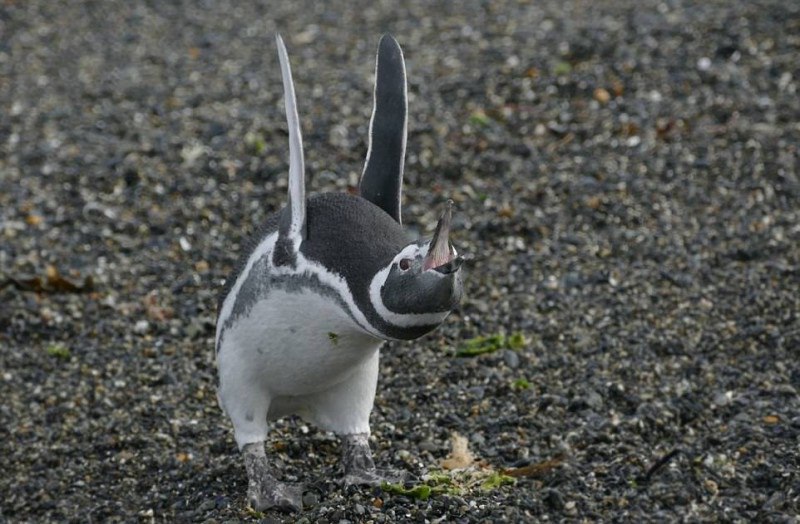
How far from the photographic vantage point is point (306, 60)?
753cm

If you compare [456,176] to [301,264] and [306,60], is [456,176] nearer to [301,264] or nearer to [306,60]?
[306,60]

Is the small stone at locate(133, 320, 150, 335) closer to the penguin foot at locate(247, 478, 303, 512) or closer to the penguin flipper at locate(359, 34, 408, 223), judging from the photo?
the penguin foot at locate(247, 478, 303, 512)

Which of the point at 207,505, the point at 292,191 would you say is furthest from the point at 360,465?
the point at 292,191

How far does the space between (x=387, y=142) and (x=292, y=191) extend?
13.2 inches

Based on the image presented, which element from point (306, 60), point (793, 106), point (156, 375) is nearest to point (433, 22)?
point (306, 60)

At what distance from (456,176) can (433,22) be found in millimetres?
2404

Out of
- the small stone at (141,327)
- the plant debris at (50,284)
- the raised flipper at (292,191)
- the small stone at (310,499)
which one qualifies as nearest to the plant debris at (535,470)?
the small stone at (310,499)

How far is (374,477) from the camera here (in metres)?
3.46

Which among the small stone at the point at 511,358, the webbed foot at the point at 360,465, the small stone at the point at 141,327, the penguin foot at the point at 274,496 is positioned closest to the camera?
the penguin foot at the point at 274,496

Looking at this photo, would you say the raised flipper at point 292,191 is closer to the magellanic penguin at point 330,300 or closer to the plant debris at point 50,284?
the magellanic penguin at point 330,300

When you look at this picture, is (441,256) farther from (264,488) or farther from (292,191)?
(264,488)

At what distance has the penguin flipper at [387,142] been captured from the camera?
3238mm

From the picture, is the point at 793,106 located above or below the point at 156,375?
above

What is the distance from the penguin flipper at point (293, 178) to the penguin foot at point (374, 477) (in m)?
0.76
